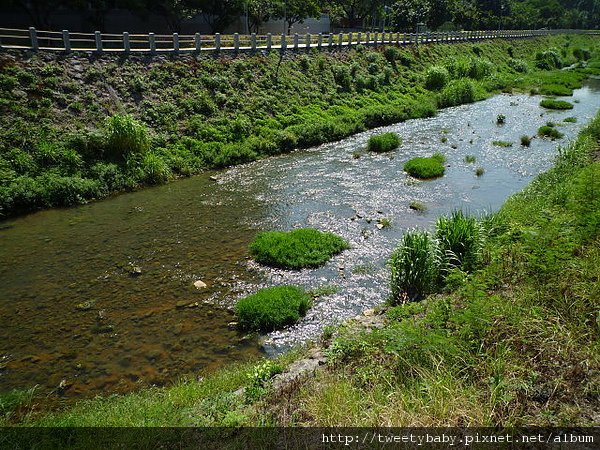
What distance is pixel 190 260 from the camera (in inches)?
645

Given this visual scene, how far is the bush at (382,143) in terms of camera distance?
98.7 feet

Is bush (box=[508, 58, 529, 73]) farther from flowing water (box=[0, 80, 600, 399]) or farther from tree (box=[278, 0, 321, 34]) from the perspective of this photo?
flowing water (box=[0, 80, 600, 399])

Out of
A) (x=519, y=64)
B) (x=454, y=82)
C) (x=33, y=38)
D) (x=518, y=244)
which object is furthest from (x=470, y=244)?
(x=519, y=64)

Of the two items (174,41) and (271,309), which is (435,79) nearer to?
(174,41)

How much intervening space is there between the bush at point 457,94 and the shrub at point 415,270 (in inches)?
1408

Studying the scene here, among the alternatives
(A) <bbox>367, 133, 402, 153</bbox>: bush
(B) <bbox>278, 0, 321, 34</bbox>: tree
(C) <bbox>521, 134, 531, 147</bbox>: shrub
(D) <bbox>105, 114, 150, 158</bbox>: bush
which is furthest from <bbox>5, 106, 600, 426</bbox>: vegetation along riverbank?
(B) <bbox>278, 0, 321, 34</bbox>: tree

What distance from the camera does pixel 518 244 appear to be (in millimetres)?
11703

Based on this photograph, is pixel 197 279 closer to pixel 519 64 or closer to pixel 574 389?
pixel 574 389

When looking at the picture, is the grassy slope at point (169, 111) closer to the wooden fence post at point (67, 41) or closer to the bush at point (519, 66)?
the wooden fence post at point (67, 41)

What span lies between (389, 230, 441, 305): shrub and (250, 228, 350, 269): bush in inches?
150

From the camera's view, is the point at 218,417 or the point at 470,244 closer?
the point at 218,417

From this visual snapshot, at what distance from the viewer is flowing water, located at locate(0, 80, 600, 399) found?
11516 millimetres

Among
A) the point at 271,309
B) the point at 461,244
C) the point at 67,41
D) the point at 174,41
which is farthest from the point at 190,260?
the point at 174,41

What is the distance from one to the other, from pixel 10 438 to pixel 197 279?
7.81 metres
